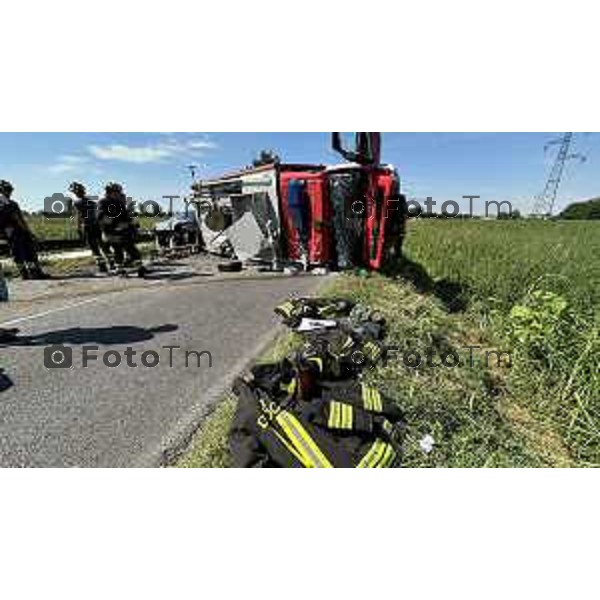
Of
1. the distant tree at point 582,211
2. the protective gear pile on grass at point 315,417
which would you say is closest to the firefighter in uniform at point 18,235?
the protective gear pile on grass at point 315,417

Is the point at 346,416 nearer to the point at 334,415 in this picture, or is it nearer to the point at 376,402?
the point at 334,415

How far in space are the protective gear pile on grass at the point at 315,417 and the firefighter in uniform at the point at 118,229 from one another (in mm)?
4679

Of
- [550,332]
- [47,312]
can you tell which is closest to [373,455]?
[550,332]

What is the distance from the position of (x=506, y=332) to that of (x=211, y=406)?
387cm

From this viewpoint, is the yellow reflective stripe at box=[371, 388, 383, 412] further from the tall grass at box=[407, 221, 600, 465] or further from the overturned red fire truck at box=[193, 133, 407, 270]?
the overturned red fire truck at box=[193, 133, 407, 270]

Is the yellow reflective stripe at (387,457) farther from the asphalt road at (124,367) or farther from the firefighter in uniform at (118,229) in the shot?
the firefighter in uniform at (118,229)

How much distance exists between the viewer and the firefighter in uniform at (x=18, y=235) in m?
6.69

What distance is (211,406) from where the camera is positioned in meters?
3.31

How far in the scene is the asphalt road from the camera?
2.82m

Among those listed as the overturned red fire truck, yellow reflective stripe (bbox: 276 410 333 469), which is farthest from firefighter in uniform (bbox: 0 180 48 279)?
yellow reflective stripe (bbox: 276 410 333 469)

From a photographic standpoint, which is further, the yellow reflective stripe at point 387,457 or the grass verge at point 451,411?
the grass verge at point 451,411

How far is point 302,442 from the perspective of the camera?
8.40 feet

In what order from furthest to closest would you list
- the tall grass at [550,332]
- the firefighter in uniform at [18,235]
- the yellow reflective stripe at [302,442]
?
the firefighter in uniform at [18,235], the tall grass at [550,332], the yellow reflective stripe at [302,442]

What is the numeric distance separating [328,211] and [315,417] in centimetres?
386
